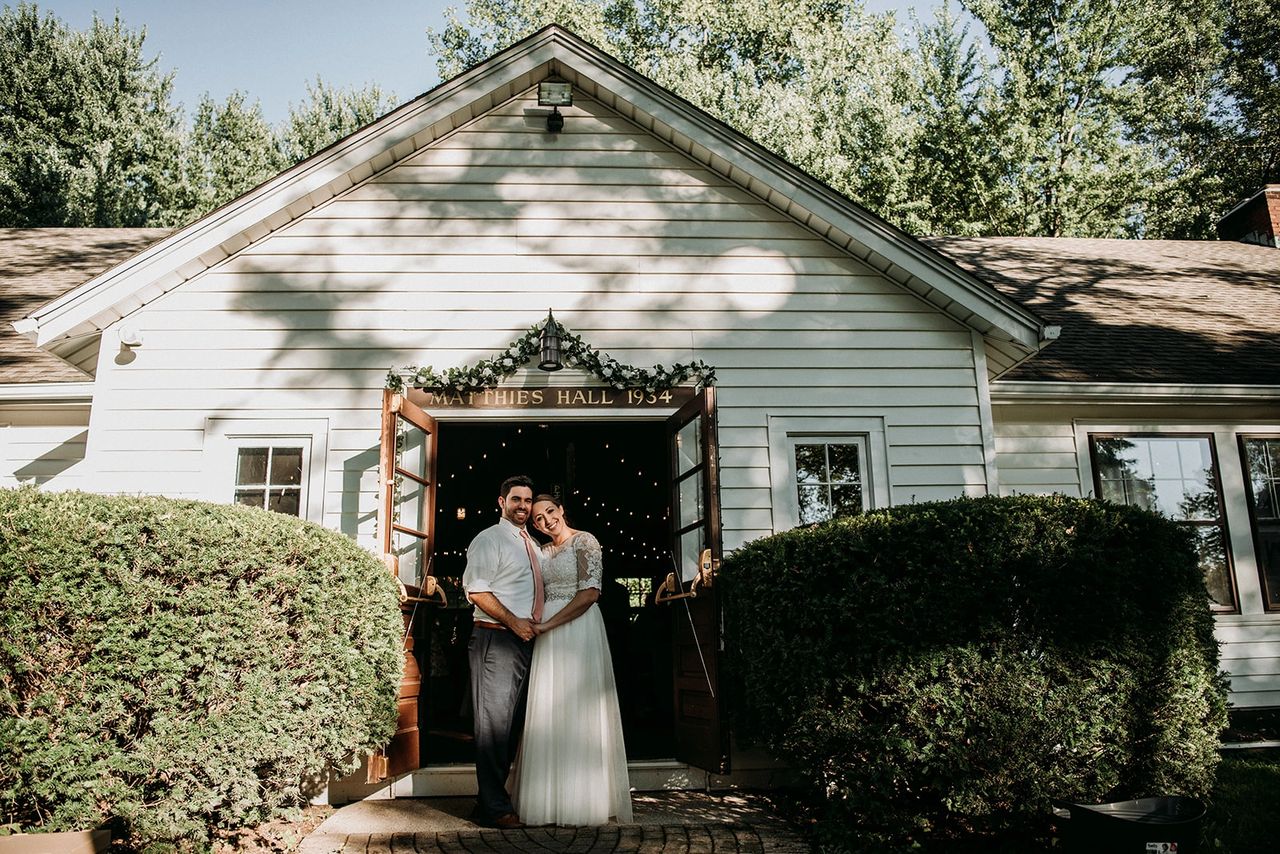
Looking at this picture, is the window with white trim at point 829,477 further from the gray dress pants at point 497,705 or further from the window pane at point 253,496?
the window pane at point 253,496

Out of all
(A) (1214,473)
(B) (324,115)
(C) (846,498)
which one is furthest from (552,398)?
(B) (324,115)

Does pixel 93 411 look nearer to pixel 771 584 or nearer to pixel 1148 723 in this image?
pixel 771 584

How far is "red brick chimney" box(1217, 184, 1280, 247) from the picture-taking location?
14898mm

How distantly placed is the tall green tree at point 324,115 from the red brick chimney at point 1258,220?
22125mm

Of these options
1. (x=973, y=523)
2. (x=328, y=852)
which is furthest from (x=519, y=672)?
(x=973, y=523)

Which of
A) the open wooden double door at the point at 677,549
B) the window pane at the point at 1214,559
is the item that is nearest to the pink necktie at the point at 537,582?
the open wooden double door at the point at 677,549

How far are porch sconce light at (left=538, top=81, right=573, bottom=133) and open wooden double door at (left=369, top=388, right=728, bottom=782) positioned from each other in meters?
2.79

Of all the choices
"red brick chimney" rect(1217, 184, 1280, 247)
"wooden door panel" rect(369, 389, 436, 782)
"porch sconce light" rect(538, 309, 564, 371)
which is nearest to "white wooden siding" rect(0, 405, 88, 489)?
"wooden door panel" rect(369, 389, 436, 782)

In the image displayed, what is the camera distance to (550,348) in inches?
288

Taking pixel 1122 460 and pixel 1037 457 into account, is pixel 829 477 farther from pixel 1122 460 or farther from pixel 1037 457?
pixel 1122 460

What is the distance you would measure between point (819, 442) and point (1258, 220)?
39.4ft

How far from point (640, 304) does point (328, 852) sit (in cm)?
471

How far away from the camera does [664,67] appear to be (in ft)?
84.6

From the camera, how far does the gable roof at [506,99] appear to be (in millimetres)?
7359
